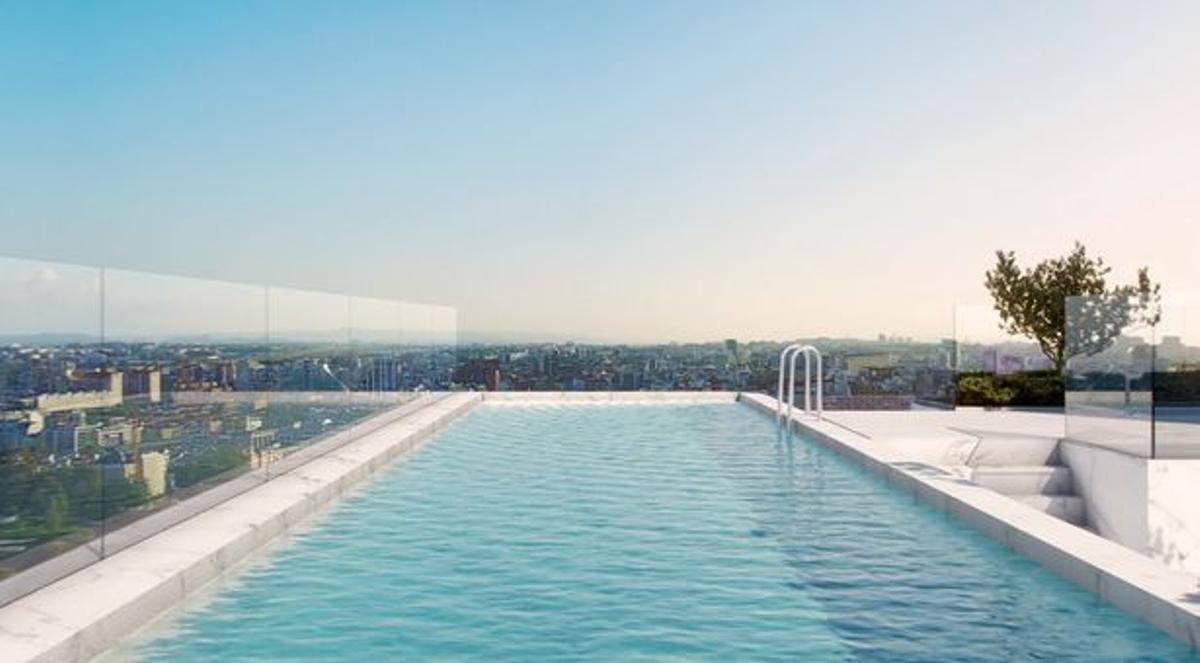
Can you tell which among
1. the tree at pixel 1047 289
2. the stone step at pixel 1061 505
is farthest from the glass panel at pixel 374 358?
the tree at pixel 1047 289

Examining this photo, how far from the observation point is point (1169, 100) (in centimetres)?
1559

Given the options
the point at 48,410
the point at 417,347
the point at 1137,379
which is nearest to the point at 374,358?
the point at 417,347

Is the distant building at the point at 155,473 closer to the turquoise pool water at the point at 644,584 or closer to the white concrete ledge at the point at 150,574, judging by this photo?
the white concrete ledge at the point at 150,574

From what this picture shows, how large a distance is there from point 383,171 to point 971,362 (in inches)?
476

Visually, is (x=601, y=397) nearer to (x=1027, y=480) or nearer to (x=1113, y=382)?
(x=1027, y=480)

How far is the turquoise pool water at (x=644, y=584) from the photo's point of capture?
14.8 feet

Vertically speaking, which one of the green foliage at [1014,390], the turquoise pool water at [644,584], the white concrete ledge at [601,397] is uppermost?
the green foliage at [1014,390]

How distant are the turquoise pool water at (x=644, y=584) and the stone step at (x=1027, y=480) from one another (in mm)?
3051

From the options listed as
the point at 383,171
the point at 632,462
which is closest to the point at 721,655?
the point at 632,462

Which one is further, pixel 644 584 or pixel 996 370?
pixel 996 370

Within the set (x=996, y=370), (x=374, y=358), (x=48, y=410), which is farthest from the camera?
(x=996, y=370)

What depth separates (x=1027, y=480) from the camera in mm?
11469

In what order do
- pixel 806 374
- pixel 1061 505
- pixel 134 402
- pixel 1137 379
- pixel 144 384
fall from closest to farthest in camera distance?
pixel 134 402 → pixel 144 384 → pixel 1137 379 → pixel 1061 505 → pixel 806 374

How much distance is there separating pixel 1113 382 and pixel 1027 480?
154 centimetres
